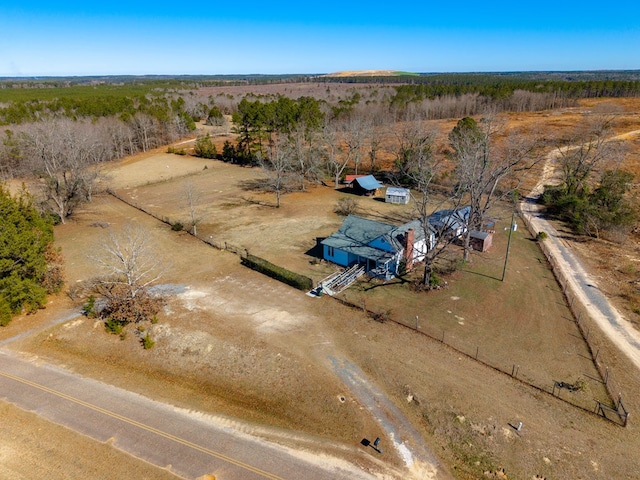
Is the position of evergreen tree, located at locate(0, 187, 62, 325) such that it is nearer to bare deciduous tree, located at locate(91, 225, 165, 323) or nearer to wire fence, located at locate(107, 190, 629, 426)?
bare deciduous tree, located at locate(91, 225, 165, 323)

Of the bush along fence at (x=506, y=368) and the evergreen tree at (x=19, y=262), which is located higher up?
the evergreen tree at (x=19, y=262)

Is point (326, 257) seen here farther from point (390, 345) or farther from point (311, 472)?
point (311, 472)

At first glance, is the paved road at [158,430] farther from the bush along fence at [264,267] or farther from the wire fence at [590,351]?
the bush along fence at [264,267]

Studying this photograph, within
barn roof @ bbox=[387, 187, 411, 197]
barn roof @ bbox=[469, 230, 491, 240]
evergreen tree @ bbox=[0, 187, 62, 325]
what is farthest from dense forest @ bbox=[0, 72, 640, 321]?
barn roof @ bbox=[387, 187, 411, 197]

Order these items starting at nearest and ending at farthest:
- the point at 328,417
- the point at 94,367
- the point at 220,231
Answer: the point at 328,417, the point at 94,367, the point at 220,231

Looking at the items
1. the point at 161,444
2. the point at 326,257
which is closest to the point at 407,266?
the point at 326,257

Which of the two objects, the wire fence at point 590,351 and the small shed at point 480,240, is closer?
the wire fence at point 590,351

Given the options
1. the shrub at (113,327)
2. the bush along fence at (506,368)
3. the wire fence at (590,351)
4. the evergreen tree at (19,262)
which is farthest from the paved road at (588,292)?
the evergreen tree at (19,262)
